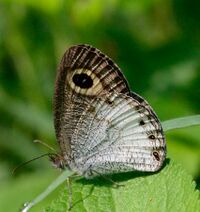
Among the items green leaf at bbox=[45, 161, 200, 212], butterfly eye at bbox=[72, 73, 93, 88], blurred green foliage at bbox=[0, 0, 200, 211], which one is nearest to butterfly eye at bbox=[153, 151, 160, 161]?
green leaf at bbox=[45, 161, 200, 212]

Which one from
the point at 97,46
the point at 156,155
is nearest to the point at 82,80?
the point at 156,155

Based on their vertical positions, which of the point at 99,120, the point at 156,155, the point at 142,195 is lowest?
the point at 142,195

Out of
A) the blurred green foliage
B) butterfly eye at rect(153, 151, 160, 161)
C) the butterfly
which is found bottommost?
butterfly eye at rect(153, 151, 160, 161)

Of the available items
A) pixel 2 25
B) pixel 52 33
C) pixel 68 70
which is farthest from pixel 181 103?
pixel 68 70

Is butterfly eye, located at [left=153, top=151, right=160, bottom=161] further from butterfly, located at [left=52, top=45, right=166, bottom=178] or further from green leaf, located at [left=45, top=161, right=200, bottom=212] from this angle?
Answer: green leaf, located at [left=45, top=161, right=200, bottom=212]

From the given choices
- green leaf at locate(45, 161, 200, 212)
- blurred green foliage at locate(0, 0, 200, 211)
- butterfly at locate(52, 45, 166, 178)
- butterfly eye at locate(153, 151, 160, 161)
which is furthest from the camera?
blurred green foliage at locate(0, 0, 200, 211)

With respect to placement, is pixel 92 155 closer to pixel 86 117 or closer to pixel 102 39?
pixel 86 117

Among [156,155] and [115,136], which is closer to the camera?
[156,155]

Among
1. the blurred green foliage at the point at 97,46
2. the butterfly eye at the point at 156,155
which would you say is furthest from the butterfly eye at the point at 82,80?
the blurred green foliage at the point at 97,46

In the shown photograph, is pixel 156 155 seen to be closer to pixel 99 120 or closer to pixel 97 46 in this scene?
pixel 99 120
